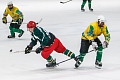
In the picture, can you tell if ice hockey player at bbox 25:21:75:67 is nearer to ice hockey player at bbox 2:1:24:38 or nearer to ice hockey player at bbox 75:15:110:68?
ice hockey player at bbox 75:15:110:68

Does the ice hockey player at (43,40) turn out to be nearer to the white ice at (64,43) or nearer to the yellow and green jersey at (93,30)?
the white ice at (64,43)

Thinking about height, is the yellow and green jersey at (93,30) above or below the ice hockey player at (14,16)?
below

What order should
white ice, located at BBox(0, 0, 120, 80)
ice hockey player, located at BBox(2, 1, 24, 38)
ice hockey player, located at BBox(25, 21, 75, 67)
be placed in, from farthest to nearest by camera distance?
1. ice hockey player, located at BBox(2, 1, 24, 38)
2. ice hockey player, located at BBox(25, 21, 75, 67)
3. white ice, located at BBox(0, 0, 120, 80)

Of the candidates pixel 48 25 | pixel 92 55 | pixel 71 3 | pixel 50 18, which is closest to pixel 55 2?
pixel 71 3

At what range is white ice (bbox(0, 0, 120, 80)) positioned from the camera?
645 cm

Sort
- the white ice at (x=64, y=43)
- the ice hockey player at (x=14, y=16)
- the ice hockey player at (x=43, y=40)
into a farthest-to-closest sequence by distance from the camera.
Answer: the ice hockey player at (x=14, y=16)
the ice hockey player at (x=43, y=40)
the white ice at (x=64, y=43)

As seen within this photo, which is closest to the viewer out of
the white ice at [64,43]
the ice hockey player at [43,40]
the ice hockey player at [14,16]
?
the white ice at [64,43]

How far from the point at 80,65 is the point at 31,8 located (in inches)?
401

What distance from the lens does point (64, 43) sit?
9.67 metres

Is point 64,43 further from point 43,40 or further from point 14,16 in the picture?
point 43,40

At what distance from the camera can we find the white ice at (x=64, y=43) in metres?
6.45

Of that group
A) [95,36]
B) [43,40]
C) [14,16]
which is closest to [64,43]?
[14,16]

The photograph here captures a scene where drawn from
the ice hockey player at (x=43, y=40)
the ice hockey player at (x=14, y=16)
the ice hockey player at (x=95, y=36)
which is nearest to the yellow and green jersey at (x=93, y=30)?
the ice hockey player at (x=95, y=36)

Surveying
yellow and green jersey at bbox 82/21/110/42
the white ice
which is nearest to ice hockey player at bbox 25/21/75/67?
the white ice
